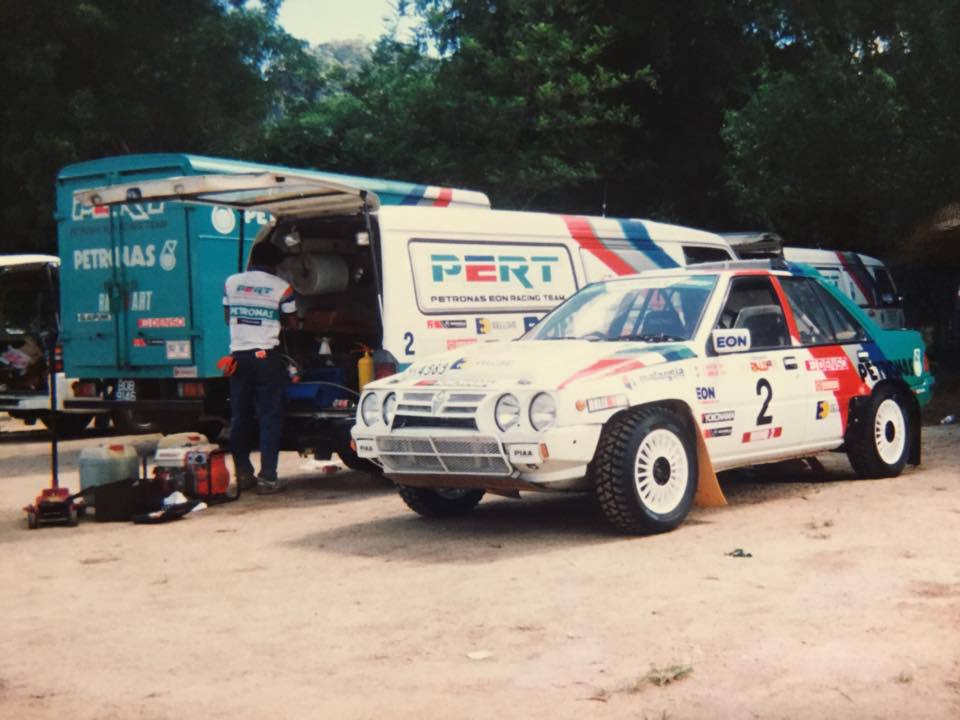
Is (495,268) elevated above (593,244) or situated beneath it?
situated beneath

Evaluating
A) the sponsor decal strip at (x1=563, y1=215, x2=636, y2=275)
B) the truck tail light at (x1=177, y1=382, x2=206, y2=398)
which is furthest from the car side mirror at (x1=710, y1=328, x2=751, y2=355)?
the truck tail light at (x1=177, y1=382, x2=206, y2=398)

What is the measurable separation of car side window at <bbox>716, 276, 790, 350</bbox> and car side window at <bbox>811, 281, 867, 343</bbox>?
2.14 ft

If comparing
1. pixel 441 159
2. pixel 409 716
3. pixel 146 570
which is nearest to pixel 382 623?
pixel 409 716

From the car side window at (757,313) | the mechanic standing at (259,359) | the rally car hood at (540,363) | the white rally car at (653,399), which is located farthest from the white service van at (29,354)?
the car side window at (757,313)

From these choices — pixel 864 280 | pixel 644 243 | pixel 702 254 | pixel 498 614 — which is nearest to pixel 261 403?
pixel 644 243

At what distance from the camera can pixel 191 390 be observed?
41.3 feet

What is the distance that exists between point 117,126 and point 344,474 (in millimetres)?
13361

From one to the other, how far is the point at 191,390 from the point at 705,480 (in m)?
6.00

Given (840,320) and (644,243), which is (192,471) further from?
(644,243)

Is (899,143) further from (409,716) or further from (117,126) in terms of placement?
(409,716)

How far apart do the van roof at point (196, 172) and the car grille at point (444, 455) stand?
3854 millimetres

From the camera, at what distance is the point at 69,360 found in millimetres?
13648

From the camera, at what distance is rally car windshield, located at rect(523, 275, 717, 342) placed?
28.7 feet

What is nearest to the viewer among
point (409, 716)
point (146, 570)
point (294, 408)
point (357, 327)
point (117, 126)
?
point (409, 716)
